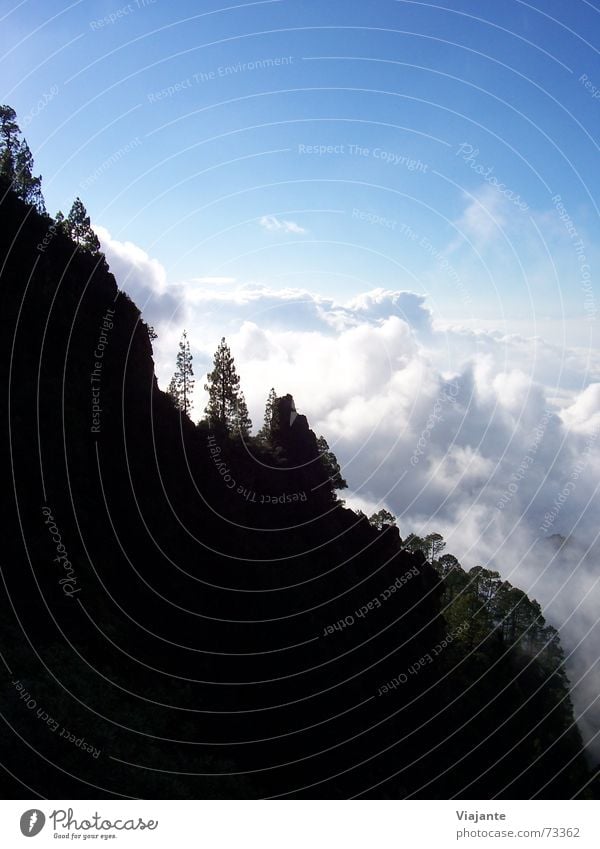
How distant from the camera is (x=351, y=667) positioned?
51938 millimetres

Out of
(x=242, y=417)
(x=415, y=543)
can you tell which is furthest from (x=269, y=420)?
(x=415, y=543)

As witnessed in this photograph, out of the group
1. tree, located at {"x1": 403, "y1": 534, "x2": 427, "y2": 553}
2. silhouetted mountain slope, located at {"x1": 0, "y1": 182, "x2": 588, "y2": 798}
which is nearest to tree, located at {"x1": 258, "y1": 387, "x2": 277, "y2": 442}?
silhouetted mountain slope, located at {"x1": 0, "y1": 182, "x2": 588, "y2": 798}

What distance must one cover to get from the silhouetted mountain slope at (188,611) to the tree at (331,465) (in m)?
2.20

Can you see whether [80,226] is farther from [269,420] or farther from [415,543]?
[415,543]

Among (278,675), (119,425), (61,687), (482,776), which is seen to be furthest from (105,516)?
(482,776)

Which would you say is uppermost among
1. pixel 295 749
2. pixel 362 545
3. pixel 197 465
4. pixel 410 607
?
pixel 197 465
